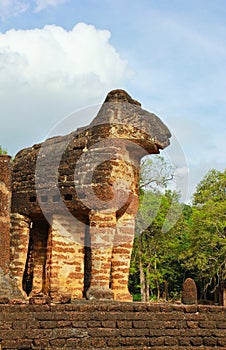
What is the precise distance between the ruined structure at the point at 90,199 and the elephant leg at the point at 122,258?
15mm

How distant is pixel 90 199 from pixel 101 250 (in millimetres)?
1134

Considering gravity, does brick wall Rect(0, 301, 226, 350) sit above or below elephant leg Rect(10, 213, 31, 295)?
below

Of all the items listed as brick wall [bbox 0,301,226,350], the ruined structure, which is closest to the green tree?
the ruined structure

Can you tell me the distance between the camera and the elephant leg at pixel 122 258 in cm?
1236

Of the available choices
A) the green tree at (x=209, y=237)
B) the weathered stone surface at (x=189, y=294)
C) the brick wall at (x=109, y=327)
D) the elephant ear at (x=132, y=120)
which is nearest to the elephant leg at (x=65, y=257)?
the elephant ear at (x=132, y=120)

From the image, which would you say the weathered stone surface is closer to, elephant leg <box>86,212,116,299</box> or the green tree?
elephant leg <box>86,212,116,299</box>

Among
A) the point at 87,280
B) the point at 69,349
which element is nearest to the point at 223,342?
the point at 69,349

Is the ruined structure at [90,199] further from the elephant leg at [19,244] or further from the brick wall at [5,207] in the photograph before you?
the brick wall at [5,207]

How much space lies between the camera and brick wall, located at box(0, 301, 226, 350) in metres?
7.74

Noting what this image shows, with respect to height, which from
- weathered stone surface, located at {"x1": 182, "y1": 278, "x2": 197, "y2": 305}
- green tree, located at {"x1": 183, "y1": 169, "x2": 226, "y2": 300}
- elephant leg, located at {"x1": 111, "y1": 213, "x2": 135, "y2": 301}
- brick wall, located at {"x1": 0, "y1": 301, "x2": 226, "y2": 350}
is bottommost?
brick wall, located at {"x1": 0, "y1": 301, "x2": 226, "y2": 350}

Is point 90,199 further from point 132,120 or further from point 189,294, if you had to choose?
point 189,294

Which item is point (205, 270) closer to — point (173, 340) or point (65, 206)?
point (65, 206)

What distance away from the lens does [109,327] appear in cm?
826

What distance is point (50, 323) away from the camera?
26.2 ft
